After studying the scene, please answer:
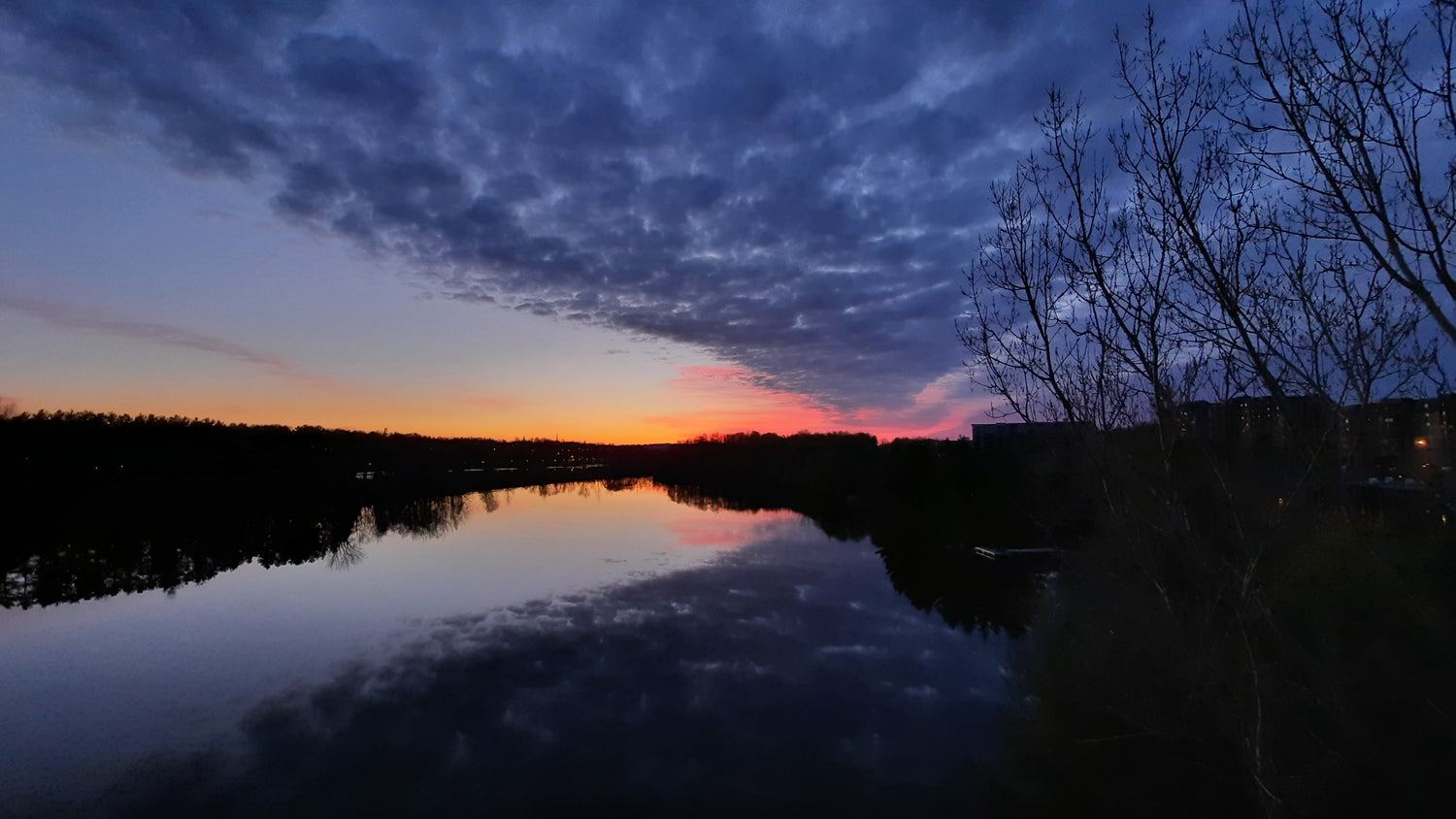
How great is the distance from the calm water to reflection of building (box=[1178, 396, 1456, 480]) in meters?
6.93

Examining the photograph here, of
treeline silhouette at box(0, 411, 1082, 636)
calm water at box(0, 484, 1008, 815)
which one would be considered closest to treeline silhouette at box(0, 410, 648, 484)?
treeline silhouette at box(0, 411, 1082, 636)

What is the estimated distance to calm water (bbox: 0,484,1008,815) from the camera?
9953mm

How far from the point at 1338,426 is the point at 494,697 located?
13.5 metres

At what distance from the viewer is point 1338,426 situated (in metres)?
4.09

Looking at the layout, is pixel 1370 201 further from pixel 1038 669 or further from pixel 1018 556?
pixel 1018 556

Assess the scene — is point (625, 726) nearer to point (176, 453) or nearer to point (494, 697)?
point (494, 697)

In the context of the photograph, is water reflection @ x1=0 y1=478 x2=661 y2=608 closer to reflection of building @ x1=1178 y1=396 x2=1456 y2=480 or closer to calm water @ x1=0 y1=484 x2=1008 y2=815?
calm water @ x1=0 y1=484 x2=1008 y2=815

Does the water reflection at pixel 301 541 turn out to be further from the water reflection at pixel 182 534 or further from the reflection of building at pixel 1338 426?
the reflection of building at pixel 1338 426

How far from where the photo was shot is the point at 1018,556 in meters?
30.4

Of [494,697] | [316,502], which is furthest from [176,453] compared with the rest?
[494,697]

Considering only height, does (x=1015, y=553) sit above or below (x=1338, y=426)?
below

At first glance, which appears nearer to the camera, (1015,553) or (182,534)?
(1015,553)

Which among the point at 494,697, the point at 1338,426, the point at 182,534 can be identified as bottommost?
the point at 494,697

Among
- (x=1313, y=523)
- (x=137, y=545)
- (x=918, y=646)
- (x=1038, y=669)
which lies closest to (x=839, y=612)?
(x=918, y=646)
